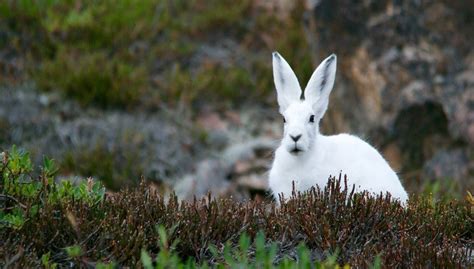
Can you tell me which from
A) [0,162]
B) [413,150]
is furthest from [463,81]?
[0,162]

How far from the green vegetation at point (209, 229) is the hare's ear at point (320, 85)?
83 cm

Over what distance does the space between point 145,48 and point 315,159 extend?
647 cm

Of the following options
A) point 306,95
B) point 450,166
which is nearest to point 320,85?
point 306,95

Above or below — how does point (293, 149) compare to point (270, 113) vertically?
below

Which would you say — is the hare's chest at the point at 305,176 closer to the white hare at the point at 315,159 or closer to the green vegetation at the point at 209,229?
the white hare at the point at 315,159

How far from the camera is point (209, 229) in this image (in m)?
4.95

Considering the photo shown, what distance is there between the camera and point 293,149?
5.78 meters

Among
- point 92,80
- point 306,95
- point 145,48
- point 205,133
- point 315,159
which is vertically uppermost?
point 145,48

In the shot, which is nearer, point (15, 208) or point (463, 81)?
point (15, 208)

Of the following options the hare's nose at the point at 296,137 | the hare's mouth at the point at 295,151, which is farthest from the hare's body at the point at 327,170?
the hare's nose at the point at 296,137

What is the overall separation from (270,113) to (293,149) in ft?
20.3

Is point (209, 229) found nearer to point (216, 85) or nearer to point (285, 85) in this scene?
point (285, 85)

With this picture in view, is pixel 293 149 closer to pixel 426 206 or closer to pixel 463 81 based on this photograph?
pixel 426 206

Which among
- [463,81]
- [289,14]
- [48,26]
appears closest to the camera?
[463,81]
